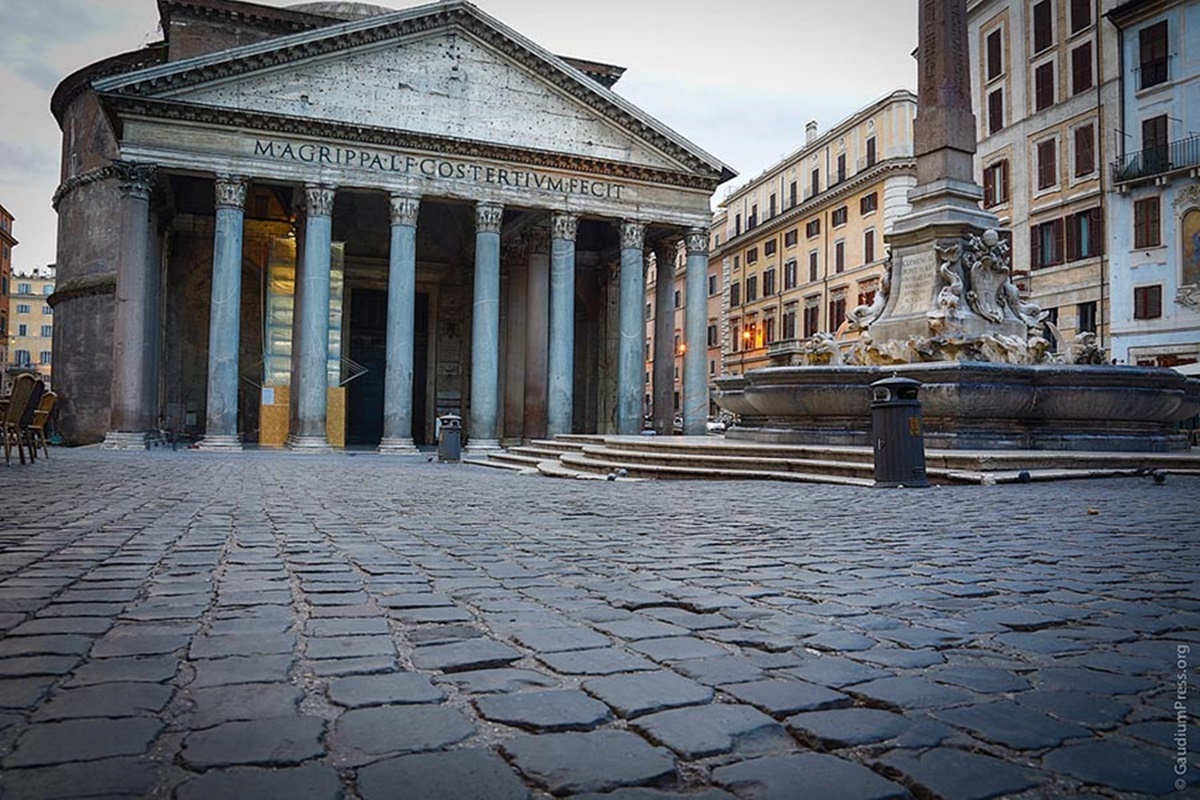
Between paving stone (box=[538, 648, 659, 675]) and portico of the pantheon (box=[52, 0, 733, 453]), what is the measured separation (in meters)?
21.1

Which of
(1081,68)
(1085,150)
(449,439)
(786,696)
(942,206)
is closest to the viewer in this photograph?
(786,696)

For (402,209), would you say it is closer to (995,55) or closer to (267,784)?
(995,55)

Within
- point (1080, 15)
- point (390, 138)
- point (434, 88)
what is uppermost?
point (1080, 15)

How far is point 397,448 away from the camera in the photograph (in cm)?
2325

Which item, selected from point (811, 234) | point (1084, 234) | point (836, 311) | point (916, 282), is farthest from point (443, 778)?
point (811, 234)

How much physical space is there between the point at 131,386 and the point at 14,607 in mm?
21301

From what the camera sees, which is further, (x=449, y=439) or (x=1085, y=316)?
(x=1085, y=316)

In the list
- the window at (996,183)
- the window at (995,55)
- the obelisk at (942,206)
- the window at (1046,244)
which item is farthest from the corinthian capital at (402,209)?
the window at (995,55)

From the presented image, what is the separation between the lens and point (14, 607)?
10.5ft

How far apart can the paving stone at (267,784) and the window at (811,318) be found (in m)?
43.2

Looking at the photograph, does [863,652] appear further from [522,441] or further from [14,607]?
[522,441]

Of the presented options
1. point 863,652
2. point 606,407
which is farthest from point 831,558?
point 606,407

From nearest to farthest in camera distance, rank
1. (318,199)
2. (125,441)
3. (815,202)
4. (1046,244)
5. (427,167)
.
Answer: (125,441) < (318,199) < (427,167) < (1046,244) < (815,202)

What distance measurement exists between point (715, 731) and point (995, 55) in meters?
35.5
